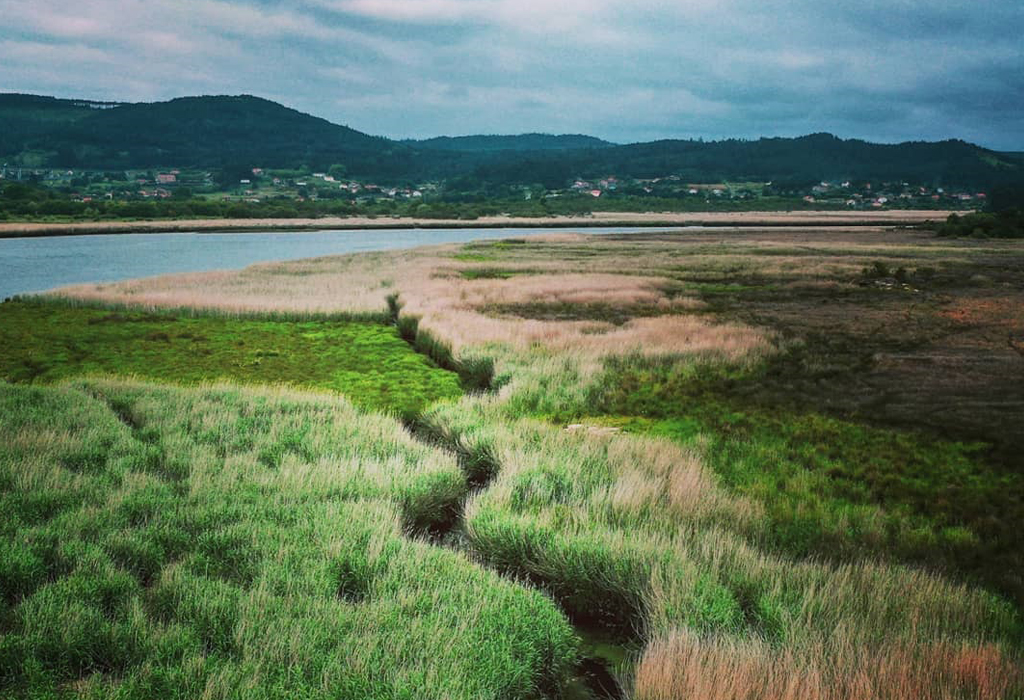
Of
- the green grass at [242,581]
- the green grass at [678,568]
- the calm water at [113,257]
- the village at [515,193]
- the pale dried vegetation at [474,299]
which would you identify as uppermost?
the village at [515,193]

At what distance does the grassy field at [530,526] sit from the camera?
4617mm

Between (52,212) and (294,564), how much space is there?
126 m

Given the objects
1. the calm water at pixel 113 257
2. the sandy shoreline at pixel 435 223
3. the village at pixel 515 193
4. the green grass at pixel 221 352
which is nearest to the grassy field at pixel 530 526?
the green grass at pixel 221 352

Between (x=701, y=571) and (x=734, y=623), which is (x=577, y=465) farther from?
(x=734, y=623)

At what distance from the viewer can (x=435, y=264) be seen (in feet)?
139

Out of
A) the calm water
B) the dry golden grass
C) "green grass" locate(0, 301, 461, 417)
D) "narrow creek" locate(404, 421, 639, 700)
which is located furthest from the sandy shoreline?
the dry golden grass

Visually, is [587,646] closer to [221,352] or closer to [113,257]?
[221,352]

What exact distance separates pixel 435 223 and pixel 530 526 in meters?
125

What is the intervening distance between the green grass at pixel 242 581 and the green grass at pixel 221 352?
479cm

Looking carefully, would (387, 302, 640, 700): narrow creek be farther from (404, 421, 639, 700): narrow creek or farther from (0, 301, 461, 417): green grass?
(0, 301, 461, 417): green grass

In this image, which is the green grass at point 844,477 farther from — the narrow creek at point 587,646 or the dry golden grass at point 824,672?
the narrow creek at point 587,646

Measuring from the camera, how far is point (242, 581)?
564cm

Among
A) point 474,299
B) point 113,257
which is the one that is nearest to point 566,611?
point 474,299

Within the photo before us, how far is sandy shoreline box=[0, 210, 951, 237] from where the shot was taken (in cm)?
9131
